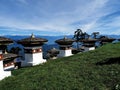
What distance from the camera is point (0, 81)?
14477 mm

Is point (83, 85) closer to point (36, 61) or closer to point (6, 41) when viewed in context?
point (6, 41)

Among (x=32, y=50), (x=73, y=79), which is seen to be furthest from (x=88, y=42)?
(x=73, y=79)

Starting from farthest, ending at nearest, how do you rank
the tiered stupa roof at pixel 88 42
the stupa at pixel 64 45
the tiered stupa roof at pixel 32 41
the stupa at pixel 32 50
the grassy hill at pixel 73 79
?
1. the tiered stupa roof at pixel 88 42
2. the stupa at pixel 64 45
3. the stupa at pixel 32 50
4. the tiered stupa roof at pixel 32 41
5. the grassy hill at pixel 73 79

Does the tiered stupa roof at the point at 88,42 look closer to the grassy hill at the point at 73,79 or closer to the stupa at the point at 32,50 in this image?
the stupa at the point at 32,50

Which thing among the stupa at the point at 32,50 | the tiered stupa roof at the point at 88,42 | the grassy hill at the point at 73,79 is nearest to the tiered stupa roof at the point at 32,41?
the stupa at the point at 32,50

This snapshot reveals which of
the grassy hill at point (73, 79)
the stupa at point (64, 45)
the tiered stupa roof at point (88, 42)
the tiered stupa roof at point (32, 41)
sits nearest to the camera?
the grassy hill at point (73, 79)

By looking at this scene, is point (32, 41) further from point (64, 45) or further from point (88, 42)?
point (88, 42)

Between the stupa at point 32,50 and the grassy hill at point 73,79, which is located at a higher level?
the stupa at point 32,50

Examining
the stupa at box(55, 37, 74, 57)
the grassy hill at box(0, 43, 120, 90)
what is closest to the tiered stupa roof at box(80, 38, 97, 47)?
the stupa at box(55, 37, 74, 57)

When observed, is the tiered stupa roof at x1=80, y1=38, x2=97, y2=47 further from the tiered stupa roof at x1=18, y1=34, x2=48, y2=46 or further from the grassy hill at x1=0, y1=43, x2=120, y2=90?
the grassy hill at x1=0, y1=43, x2=120, y2=90

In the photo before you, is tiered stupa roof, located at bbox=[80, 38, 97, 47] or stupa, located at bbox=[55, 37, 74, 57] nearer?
stupa, located at bbox=[55, 37, 74, 57]

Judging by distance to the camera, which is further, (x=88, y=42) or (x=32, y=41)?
(x=88, y=42)

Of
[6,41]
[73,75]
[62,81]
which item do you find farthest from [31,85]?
[6,41]

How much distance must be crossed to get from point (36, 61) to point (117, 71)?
9.76 m
